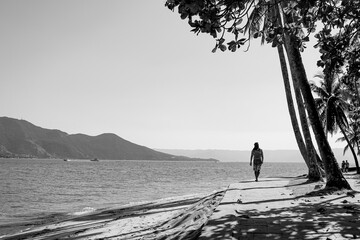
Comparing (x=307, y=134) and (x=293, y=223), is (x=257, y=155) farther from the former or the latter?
(x=293, y=223)

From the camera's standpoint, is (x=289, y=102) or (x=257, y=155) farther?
(x=289, y=102)

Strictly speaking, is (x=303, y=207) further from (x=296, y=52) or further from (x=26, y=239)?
(x=26, y=239)

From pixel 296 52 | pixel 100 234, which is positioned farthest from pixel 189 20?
pixel 296 52

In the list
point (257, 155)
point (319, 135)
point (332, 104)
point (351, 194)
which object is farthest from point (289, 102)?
point (332, 104)

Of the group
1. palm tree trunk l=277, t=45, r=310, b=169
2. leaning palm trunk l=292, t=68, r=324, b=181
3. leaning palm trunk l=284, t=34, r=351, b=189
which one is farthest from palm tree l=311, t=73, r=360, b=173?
leaning palm trunk l=284, t=34, r=351, b=189

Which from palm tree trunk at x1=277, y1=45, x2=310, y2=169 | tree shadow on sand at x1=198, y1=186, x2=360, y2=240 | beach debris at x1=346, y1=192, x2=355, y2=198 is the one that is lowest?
tree shadow on sand at x1=198, y1=186, x2=360, y2=240

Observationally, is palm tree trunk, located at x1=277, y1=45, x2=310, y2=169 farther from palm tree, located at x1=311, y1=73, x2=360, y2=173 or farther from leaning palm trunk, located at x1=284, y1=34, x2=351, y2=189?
palm tree, located at x1=311, y1=73, x2=360, y2=173

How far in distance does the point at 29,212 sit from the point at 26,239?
9.10 m

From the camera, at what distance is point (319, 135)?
11.8 metres

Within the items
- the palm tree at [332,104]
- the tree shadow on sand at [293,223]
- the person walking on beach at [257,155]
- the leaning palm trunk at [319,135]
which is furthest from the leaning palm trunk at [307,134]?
the palm tree at [332,104]

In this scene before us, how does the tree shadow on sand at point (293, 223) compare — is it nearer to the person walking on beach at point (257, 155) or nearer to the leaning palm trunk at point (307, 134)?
the leaning palm trunk at point (307, 134)

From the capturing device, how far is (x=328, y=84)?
37094mm

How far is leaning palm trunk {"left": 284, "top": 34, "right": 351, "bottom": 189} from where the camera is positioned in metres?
11.1

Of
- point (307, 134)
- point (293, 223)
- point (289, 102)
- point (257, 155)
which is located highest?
point (289, 102)
